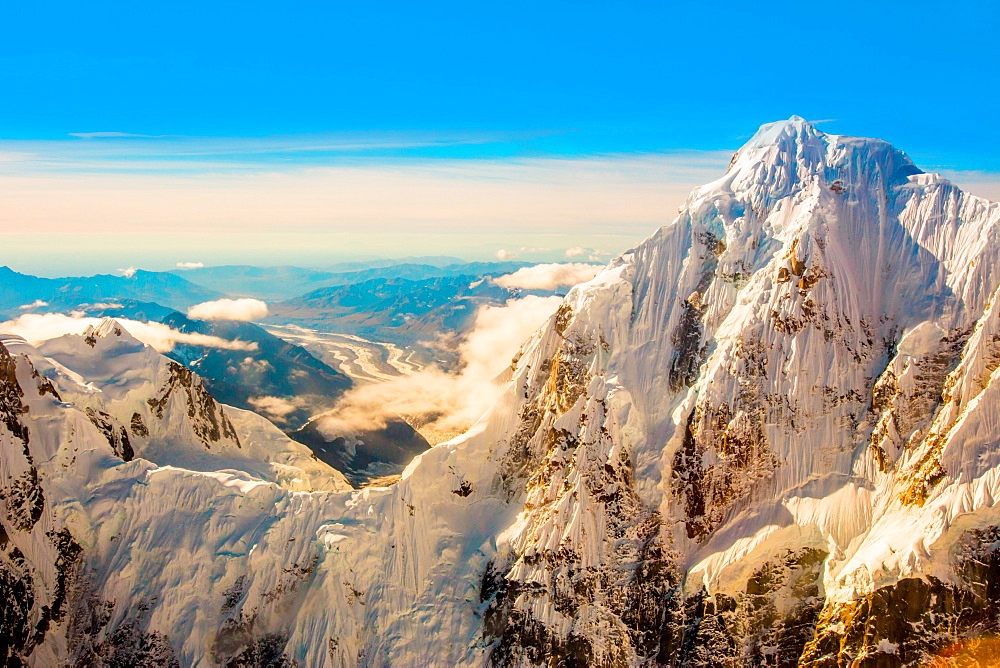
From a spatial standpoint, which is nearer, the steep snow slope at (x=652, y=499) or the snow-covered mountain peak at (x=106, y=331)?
the steep snow slope at (x=652, y=499)

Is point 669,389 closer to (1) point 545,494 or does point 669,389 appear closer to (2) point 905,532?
(1) point 545,494

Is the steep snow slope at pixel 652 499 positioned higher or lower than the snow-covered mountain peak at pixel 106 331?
lower

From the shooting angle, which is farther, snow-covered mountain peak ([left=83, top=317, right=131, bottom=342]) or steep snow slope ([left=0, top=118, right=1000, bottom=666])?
snow-covered mountain peak ([left=83, top=317, right=131, bottom=342])

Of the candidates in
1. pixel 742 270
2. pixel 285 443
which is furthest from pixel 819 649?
pixel 285 443

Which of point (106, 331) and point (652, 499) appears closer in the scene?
point (652, 499)

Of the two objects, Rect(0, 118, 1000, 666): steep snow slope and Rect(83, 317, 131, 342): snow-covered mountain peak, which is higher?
Rect(83, 317, 131, 342): snow-covered mountain peak

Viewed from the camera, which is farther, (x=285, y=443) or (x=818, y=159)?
(x=285, y=443)

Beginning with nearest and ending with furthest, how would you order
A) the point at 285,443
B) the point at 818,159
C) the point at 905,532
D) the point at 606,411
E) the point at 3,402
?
the point at 905,532
the point at 3,402
the point at 606,411
the point at 818,159
the point at 285,443

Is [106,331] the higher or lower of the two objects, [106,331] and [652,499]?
the higher
